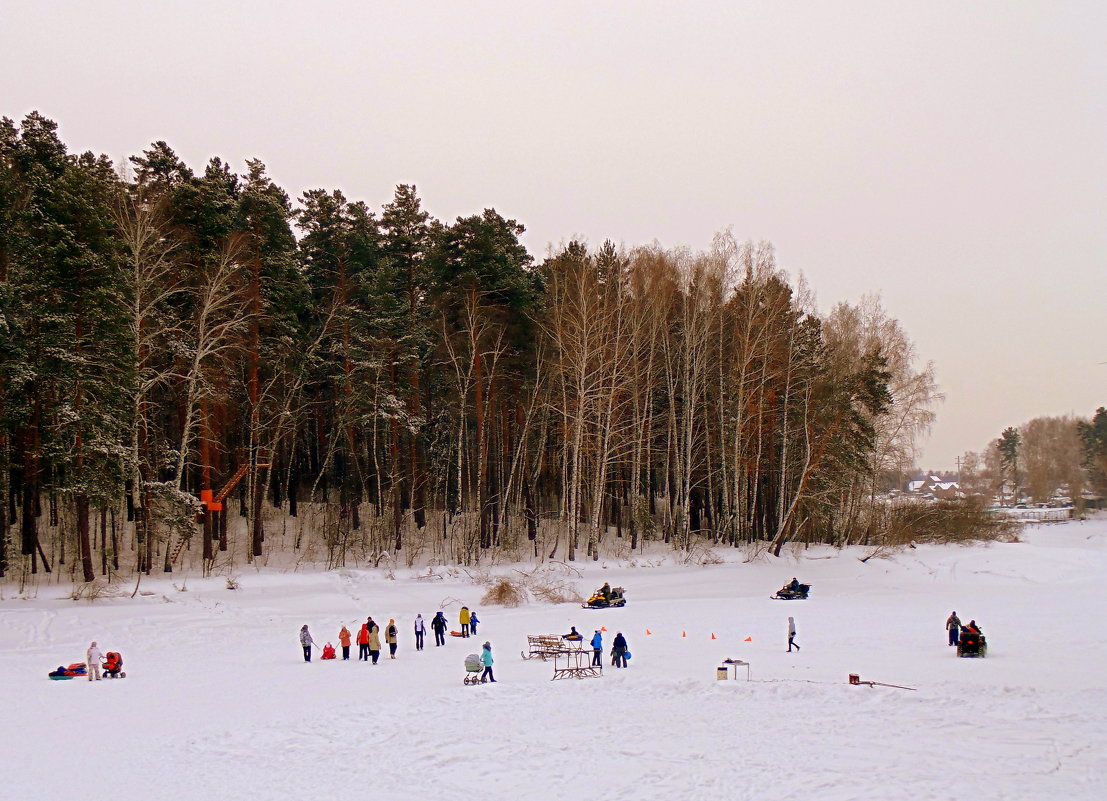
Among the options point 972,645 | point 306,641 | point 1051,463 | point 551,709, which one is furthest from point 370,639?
point 1051,463

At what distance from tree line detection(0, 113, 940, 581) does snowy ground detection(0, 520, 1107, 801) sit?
7.04 meters

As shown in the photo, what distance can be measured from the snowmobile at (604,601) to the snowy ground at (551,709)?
113 centimetres

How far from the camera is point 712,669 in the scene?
19484mm

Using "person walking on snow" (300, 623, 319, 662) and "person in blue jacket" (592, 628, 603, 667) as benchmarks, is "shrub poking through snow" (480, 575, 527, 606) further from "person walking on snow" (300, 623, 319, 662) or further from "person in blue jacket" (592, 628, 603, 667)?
"person in blue jacket" (592, 628, 603, 667)

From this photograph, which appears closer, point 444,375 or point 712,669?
point 712,669

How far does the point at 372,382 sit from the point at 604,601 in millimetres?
16317

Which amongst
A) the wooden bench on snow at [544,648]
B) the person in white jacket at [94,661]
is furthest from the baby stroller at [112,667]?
the wooden bench on snow at [544,648]

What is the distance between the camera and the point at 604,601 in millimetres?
31312

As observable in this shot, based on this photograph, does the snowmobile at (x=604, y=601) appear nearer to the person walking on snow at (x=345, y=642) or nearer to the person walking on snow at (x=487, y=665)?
the person walking on snow at (x=345, y=642)

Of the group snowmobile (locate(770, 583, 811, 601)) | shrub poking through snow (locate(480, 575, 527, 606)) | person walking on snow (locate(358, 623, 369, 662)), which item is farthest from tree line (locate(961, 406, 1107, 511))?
person walking on snow (locate(358, 623, 369, 662))

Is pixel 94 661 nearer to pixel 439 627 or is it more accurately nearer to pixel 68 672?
pixel 68 672

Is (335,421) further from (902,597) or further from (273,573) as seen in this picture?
(902,597)

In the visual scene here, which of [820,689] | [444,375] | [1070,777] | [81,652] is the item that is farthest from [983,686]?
[444,375]

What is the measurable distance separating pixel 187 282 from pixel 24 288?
7.25 meters
